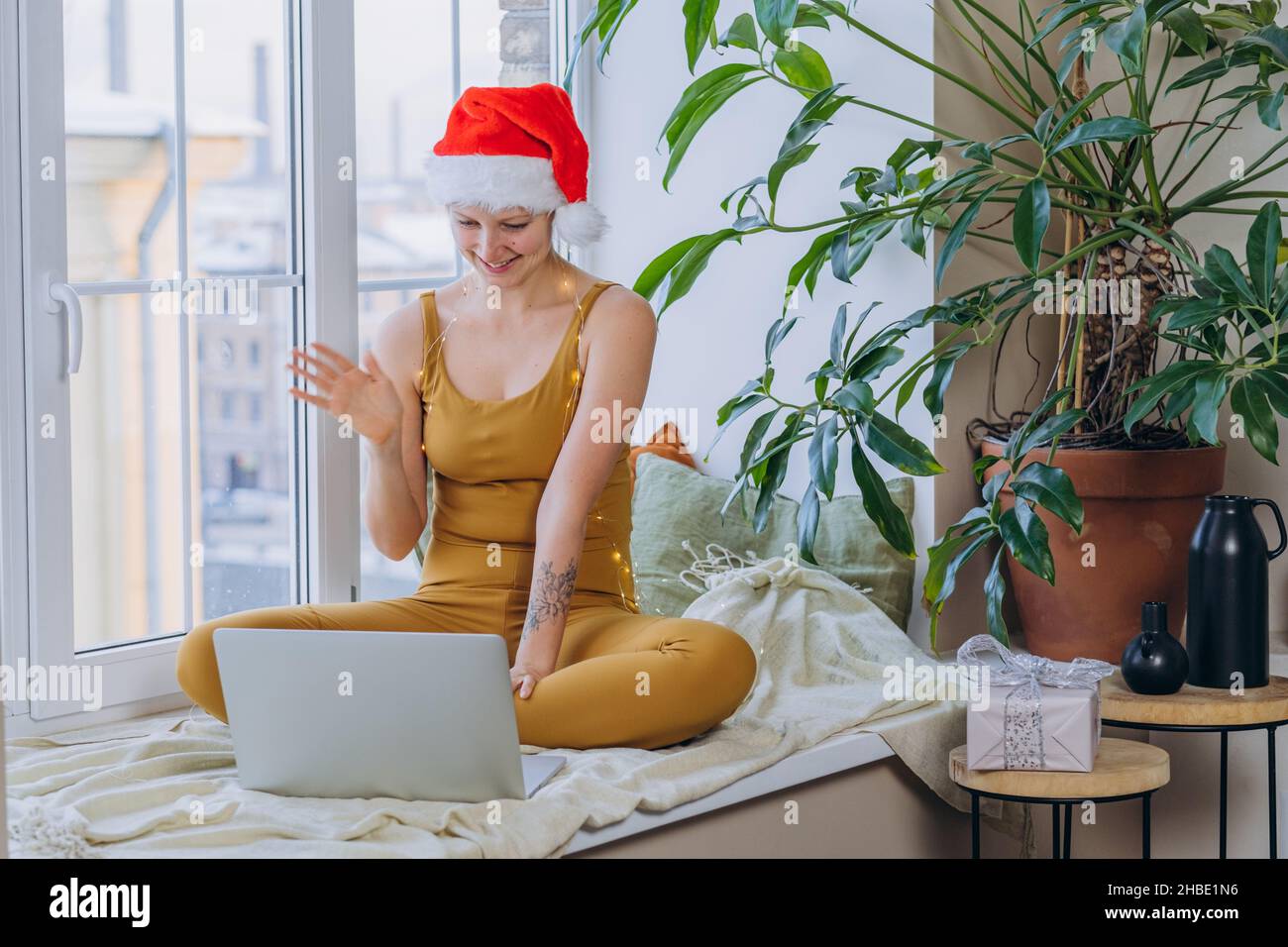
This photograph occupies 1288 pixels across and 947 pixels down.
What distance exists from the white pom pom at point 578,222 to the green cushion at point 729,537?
2.03 ft

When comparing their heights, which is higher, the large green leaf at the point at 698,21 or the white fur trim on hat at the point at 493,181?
the large green leaf at the point at 698,21

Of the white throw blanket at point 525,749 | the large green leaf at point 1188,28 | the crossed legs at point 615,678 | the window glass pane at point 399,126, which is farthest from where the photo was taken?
the window glass pane at point 399,126

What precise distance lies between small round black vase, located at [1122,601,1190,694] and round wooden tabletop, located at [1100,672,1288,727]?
2 centimetres

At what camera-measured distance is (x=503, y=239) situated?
6.80 ft

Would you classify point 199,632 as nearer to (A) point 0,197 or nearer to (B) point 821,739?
(A) point 0,197

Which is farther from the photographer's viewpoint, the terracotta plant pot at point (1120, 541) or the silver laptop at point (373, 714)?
the terracotta plant pot at point (1120, 541)

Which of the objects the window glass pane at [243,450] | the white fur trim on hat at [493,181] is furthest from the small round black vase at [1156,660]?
the window glass pane at [243,450]

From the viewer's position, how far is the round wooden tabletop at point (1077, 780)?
1.93 meters

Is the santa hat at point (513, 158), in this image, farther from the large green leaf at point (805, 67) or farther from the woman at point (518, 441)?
the large green leaf at point (805, 67)

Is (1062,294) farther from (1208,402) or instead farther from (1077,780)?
(1077,780)

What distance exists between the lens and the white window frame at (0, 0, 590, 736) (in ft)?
6.61

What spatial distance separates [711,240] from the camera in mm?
2414

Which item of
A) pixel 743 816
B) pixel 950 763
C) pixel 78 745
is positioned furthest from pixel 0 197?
pixel 950 763
